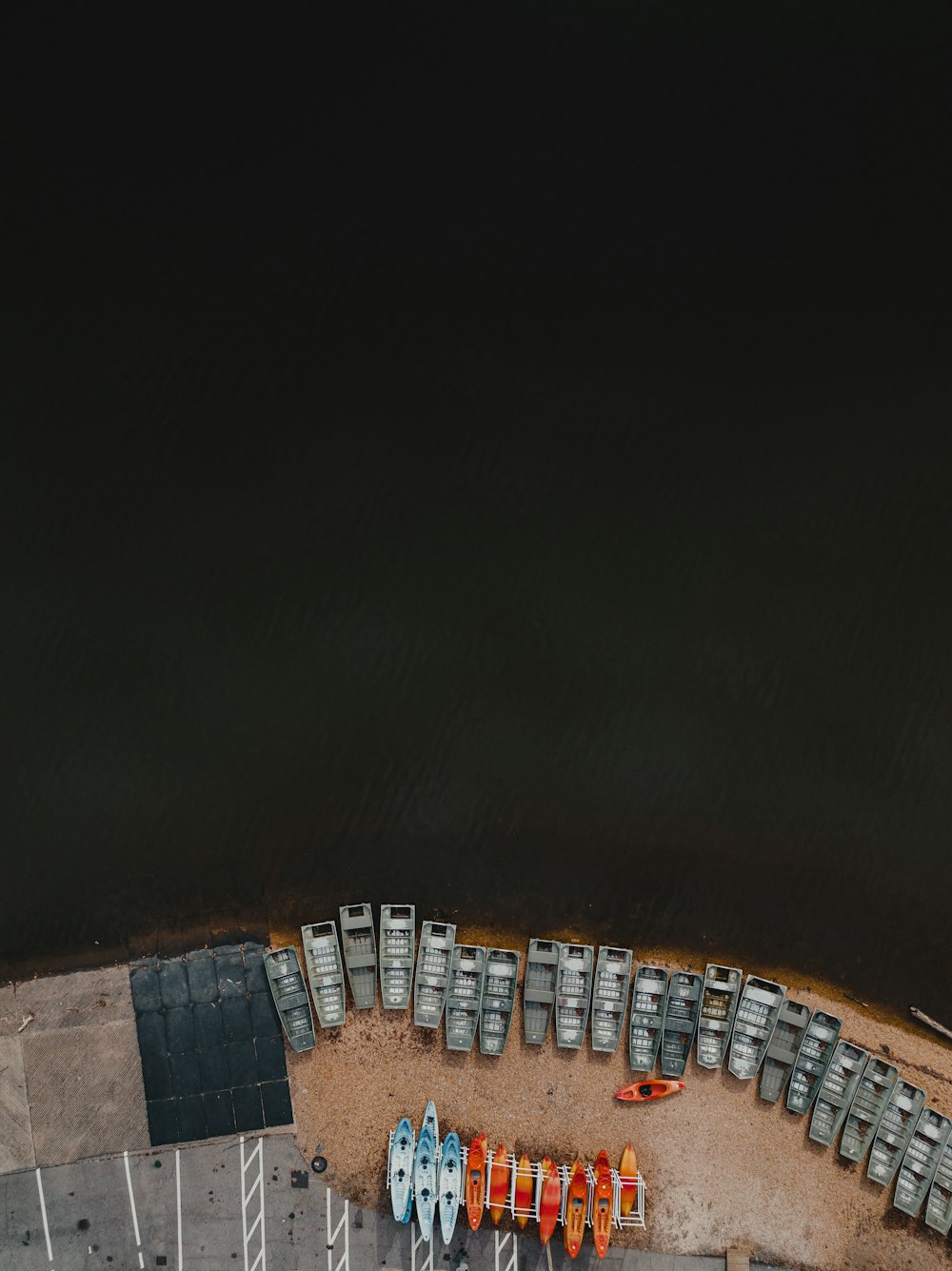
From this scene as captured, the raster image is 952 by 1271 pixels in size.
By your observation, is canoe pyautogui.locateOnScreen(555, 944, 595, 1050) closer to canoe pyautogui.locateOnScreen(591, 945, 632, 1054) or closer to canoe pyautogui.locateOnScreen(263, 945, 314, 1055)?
canoe pyautogui.locateOnScreen(591, 945, 632, 1054)

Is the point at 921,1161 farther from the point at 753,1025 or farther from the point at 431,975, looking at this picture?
the point at 431,975

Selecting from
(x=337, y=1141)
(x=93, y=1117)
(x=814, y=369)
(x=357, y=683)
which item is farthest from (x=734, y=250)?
(x=93, y=1117)

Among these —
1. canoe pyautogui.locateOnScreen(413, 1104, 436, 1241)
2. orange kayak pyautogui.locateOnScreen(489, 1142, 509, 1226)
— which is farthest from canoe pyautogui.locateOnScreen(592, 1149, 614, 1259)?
canoe pyautogui.locateOnScreen(413, 1104, 436, 1241)

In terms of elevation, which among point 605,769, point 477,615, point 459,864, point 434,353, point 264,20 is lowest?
point 459,864

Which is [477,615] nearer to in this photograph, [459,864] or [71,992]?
[459,864]

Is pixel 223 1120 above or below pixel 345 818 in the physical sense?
below

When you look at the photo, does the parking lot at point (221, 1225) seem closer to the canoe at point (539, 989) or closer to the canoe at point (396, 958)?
the canoe at point (396, 958)

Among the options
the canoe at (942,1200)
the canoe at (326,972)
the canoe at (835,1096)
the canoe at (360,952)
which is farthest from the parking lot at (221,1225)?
the canoe at (942,1200)

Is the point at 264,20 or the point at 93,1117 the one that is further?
the point at 264,20
